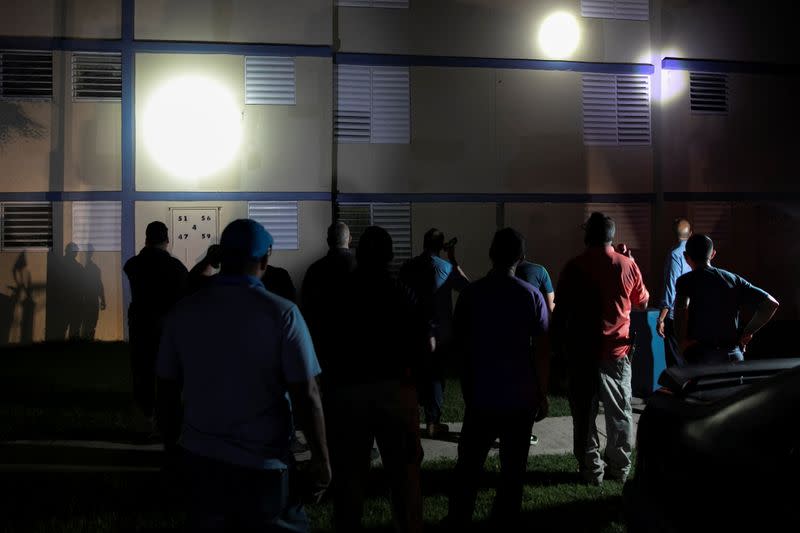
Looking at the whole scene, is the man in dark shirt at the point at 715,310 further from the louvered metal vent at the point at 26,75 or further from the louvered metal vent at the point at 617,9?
the louvered metal vent at the point at 26,75

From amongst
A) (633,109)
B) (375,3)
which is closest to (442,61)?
(375,3)

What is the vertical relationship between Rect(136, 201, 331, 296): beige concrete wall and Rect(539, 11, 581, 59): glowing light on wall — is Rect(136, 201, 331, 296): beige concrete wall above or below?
below

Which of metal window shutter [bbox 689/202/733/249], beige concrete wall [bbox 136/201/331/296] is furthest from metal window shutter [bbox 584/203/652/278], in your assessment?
beige concrete wall [bbox 136/201/331/296]

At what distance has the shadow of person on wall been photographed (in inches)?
624

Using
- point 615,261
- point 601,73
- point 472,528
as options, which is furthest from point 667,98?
point 472,528

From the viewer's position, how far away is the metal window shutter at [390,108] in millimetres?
16516

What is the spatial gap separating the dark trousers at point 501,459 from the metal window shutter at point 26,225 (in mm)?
13857

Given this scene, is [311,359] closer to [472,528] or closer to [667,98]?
[472,528]

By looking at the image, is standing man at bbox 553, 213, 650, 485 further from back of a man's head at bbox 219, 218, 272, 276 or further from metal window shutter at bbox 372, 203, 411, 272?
metal window shutter at bbox 372, 203, 411, 272

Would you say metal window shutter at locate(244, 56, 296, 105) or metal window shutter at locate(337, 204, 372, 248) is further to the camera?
metal window shutter at locate(337, 204, 372, 248)

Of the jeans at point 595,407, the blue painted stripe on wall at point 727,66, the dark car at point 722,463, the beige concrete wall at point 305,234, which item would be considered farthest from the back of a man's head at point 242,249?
the blue painted stripe on wall at point 727,66

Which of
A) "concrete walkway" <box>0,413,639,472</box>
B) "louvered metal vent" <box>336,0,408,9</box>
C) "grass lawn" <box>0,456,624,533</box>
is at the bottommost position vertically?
"concrete walkway" <box>0,413,639,472</box>

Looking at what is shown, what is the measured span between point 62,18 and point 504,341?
1489cm

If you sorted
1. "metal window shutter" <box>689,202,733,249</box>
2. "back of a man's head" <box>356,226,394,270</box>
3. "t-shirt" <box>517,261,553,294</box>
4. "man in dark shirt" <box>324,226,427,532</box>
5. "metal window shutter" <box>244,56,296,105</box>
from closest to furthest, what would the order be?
1. "man in dark shirt" <box>324,226,427,532</box>
2. "back of a man's head" <box>356,226,394,270</box>
3. "t-shirt" <box>517,261,553,294</box>
4. "metal window shutter" <box>244,56,296,105</box>
5. "metal window shutter" <box>689,202,733,249</box>
